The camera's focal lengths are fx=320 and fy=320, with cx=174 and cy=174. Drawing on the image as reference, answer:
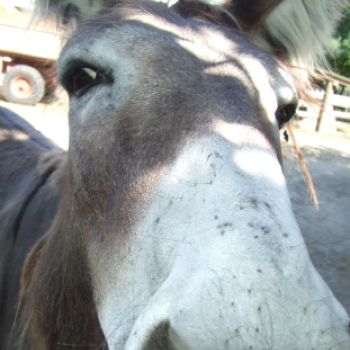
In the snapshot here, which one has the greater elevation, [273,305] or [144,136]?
[144,136]

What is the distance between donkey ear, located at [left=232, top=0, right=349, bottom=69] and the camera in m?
2.20

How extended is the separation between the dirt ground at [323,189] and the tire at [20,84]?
35 cm

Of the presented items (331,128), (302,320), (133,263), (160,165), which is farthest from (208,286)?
(331,128)

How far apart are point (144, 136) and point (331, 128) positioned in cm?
1653

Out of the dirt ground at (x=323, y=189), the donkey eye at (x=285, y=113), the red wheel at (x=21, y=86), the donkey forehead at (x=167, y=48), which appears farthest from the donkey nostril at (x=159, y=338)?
the red wheel at (x=21, y=86)

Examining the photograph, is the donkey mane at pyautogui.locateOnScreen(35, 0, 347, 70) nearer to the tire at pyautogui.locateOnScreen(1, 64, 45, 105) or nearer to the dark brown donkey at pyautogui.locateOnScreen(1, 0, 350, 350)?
the dark brown donkey at pyautogui.locateOnScreen(1, 0, 350, 350)

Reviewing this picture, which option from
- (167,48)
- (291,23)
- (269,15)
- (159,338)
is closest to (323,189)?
(291,23)

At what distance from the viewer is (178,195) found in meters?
1.18

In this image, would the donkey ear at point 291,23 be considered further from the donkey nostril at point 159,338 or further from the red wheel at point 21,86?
the red wheel at point 21,86

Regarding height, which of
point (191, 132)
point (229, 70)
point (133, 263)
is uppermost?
point (229, 70)

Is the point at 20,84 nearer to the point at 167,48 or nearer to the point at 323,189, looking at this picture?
the point at 323,189

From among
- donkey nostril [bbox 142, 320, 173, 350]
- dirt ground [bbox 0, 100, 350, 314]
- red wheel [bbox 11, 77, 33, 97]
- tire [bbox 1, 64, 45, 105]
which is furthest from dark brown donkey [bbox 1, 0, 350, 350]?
red wheel [bbox 11, 77, 33, 97]

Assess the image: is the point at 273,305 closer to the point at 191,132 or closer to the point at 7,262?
the point at 191,132

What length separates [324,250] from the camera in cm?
550
